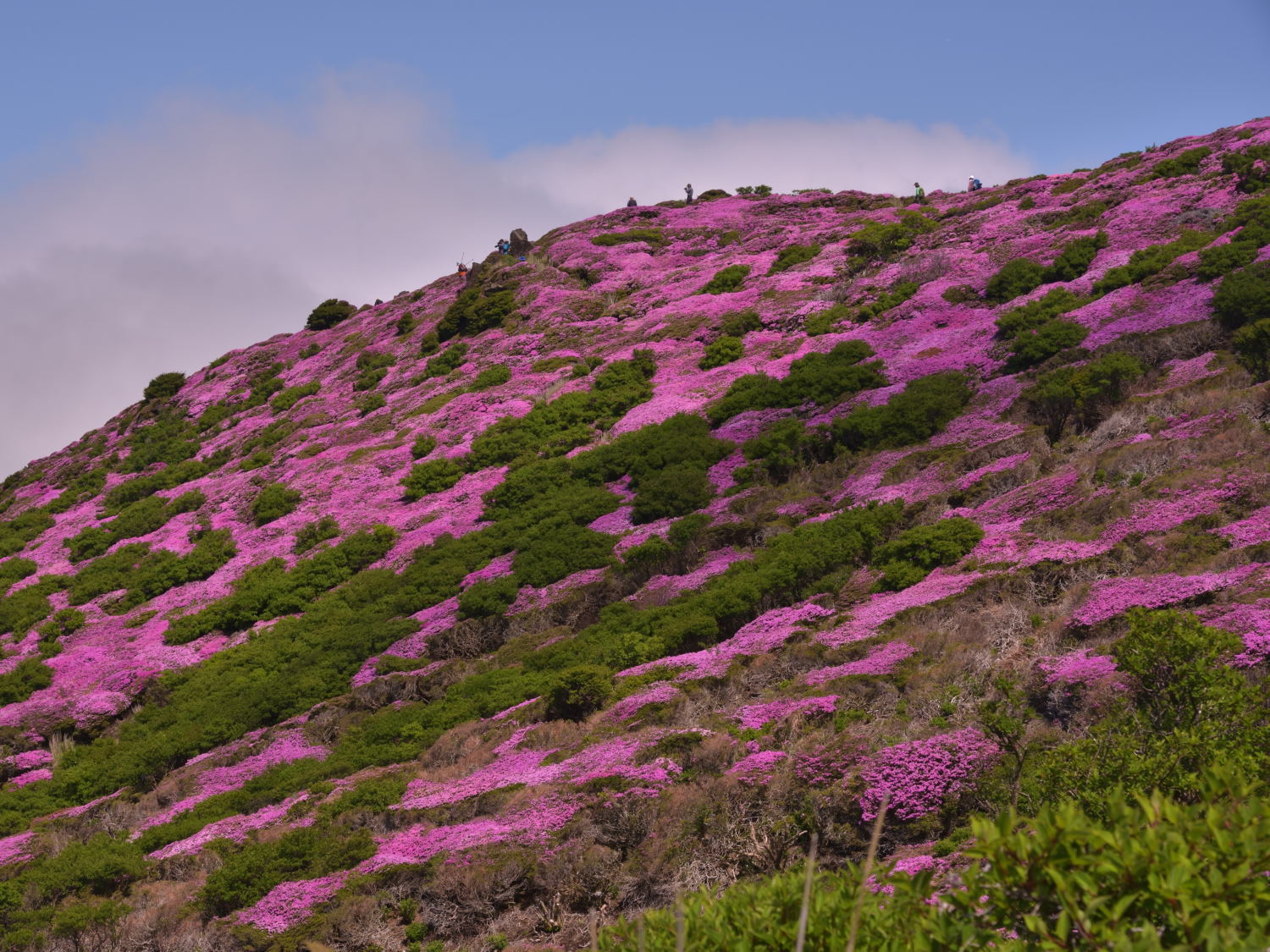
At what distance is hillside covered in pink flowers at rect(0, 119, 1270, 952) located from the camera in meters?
11.7

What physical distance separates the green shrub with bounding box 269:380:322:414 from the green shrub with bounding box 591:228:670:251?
57.0ft

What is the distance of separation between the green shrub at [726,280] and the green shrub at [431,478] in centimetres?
1569

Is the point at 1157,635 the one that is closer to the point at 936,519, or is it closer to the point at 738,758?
the point at 738,758

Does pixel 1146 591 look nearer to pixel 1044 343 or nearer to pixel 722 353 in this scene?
pixel 1044 343

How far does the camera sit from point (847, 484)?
2200 cm

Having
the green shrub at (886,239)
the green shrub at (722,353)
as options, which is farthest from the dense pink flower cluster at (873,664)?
the green shrub at (886,239)

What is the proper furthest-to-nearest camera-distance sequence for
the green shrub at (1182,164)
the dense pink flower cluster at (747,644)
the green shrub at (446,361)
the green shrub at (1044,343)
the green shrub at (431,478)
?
the green shrub at (446,361)
the green shrub at (1182,164)
the green shrub at (431,478)
the green shrub at (1044,343)
the dense pink flower cluster at (747,644)

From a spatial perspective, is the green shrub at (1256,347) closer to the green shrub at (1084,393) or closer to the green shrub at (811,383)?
the green shrub at (1084,393)

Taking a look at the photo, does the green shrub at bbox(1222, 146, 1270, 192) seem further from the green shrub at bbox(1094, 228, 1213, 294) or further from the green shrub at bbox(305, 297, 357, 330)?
the green shrub at bbox(305, 297, 357, 330)

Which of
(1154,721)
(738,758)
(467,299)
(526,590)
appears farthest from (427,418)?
(1154,721)

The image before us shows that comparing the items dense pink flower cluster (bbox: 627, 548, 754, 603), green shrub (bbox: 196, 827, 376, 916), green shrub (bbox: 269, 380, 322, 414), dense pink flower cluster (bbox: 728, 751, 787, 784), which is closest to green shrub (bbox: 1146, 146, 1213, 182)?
dense pink flower cluster (bbox: 627, 548, 754, 603)

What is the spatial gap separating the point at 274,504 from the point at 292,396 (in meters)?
14.2

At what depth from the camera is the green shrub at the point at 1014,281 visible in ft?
97.2

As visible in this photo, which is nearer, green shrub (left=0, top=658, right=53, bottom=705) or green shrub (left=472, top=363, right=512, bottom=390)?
green shrub (left=0, top=658, right=53, bottom=705)
